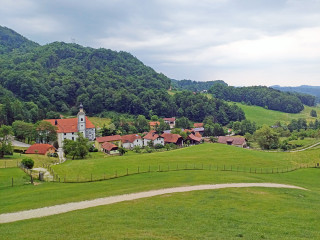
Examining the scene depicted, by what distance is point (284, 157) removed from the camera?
5506 cm

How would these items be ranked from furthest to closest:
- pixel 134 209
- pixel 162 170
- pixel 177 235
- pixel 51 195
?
pixel 162 170
pixel 51 195
pixel 134 209
pixel 177 235

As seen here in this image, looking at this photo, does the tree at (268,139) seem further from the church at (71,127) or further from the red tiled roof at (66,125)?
the red tiled roof at (66,125)

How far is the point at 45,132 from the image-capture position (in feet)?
241

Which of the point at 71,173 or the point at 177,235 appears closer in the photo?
the point at 177,235

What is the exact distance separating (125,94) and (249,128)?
64263 millimetres

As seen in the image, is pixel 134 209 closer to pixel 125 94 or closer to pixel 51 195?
pixel 51 195

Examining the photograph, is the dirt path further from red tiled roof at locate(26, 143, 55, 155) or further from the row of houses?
the row of houses

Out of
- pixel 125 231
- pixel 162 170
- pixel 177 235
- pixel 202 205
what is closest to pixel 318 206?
pixel 202 205

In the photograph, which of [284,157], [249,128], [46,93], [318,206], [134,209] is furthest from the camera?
[46,93]

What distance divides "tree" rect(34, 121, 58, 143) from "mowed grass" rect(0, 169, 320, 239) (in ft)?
193

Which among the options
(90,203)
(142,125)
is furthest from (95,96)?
(90,203)

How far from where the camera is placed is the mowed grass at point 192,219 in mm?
14375

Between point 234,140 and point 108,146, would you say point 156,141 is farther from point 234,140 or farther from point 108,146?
point 234,140

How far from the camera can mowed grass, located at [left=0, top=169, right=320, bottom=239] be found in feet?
47.2
